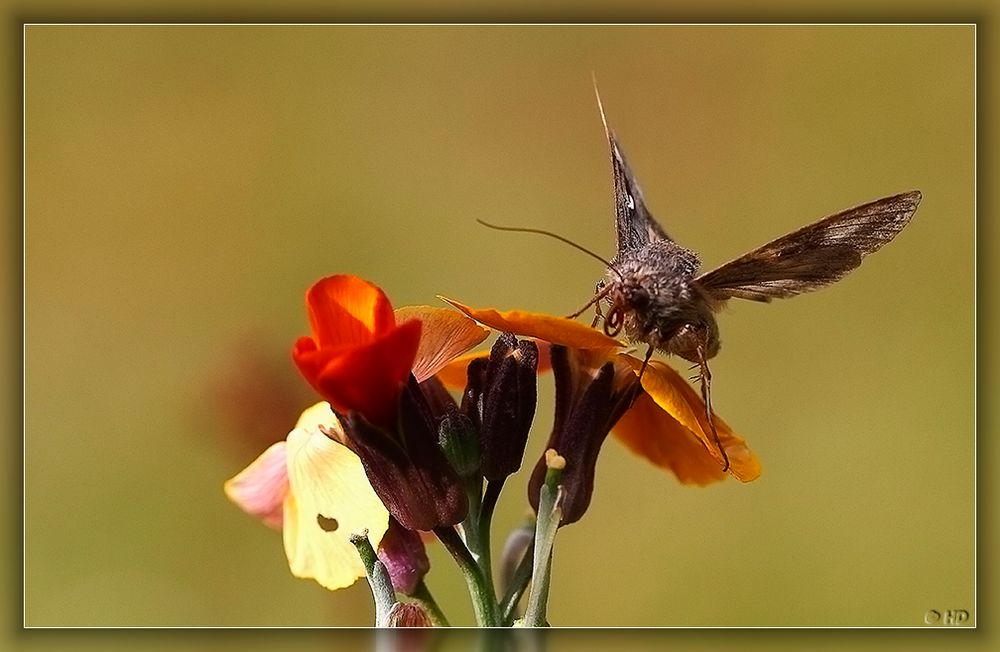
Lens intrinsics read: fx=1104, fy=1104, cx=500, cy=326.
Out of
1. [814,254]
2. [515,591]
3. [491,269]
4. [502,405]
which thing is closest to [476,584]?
[515,591]

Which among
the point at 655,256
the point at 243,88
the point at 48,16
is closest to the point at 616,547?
the point at 655,256

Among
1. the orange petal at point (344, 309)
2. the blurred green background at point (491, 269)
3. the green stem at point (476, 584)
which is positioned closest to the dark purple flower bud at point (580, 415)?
the green stem at point (476, 584)

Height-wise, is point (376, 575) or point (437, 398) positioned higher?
point (437, 398)

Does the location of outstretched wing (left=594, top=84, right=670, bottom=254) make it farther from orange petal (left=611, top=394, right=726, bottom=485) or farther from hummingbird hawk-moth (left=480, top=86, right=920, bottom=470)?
orange petal (left=611, top=394, right=726, bottom=485)

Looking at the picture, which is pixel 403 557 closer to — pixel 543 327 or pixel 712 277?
pixel 543 327

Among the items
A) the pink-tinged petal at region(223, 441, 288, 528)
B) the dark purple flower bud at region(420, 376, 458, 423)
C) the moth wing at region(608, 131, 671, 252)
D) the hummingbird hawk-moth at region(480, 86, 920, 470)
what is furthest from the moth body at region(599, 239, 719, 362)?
the pink-tinged petal at region(223, 441, 288, 528)

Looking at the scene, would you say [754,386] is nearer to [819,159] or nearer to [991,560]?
[819,159]

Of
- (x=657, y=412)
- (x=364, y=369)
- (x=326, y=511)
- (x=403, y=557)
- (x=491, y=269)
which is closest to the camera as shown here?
(x=364, y=369)

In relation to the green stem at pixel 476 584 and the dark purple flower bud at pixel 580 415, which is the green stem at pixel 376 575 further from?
the dark purple flower bud at pixel 580 415
